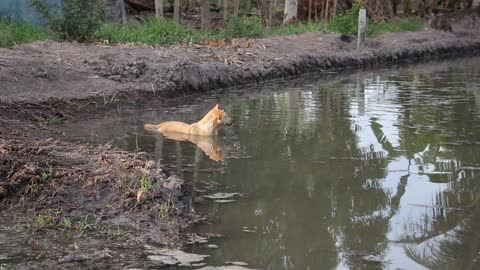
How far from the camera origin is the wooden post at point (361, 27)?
73.0 ft

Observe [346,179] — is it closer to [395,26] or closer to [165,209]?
[165,209]

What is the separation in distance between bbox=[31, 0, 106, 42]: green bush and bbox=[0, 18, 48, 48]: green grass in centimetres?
41

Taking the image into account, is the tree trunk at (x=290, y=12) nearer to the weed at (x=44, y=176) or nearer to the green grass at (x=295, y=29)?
the green grass at (x=295, y=29)

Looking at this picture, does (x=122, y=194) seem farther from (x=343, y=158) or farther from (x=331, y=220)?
(x=343, y=158)

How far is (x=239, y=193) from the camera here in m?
7.44

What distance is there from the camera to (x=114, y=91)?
1309 centimetres

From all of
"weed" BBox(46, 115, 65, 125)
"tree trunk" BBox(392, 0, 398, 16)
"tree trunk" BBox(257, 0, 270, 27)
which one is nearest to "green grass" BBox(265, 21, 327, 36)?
"tree trunk" BBox(257, 0, 270, 27)

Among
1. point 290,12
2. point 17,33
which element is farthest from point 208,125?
point 290,12

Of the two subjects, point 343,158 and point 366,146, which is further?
point 366,146

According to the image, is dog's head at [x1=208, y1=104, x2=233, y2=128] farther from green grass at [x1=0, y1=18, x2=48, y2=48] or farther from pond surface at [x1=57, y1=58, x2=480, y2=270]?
green grass at [x1=0, y1=18, x2=48, y2=48]

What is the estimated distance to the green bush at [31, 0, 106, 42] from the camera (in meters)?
15.8

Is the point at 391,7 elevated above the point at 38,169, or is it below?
above

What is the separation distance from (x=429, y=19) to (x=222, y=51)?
53.1ft

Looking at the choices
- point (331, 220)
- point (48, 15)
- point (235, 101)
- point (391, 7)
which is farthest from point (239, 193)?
point (391, 7)
